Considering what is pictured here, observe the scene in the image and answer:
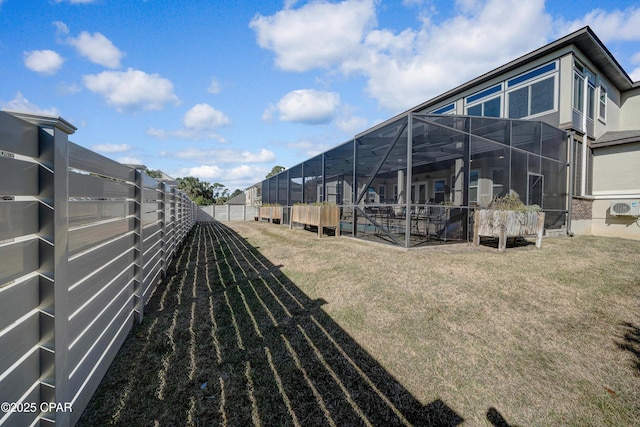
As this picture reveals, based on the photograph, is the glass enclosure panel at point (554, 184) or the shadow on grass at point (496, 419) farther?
the glass enclosure panel at point (554, 184)

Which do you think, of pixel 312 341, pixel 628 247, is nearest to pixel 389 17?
pixel 628 247

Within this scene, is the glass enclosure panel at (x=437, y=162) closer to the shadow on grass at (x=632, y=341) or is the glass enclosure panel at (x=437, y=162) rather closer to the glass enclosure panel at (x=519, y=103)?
the glass enclosure panel at (x=519, y=103)

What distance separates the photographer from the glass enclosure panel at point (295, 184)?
1395cm

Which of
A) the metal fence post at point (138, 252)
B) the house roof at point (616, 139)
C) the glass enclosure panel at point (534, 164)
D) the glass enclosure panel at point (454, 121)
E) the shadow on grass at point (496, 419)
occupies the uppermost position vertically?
the house roof at point (616, 139)

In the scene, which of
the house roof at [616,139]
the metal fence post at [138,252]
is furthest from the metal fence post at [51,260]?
the house roof at [616,139]

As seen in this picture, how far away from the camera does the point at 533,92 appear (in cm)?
1030

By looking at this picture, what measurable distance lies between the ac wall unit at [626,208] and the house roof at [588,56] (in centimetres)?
565

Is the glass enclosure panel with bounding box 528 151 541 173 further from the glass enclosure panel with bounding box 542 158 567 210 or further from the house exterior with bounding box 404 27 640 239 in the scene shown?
the house exterior with bounding box 404 27 640 239

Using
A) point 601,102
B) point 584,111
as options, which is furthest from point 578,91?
point 601,102

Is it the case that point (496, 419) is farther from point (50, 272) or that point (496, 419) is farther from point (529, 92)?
point (529, 92)

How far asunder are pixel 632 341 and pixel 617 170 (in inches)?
469

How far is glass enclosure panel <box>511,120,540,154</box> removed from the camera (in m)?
8.15

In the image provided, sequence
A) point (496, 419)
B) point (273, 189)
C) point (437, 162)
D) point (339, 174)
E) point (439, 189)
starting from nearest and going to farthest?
point (496, 419) → point (339, 174) → point (437, 162) → point (439, 189) → point (273, 189)

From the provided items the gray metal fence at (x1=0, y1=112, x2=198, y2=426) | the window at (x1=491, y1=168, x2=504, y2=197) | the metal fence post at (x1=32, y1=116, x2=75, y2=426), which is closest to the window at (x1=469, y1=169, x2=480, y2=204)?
the window at (x1=491, y1=168, x2=504, y2=197)
